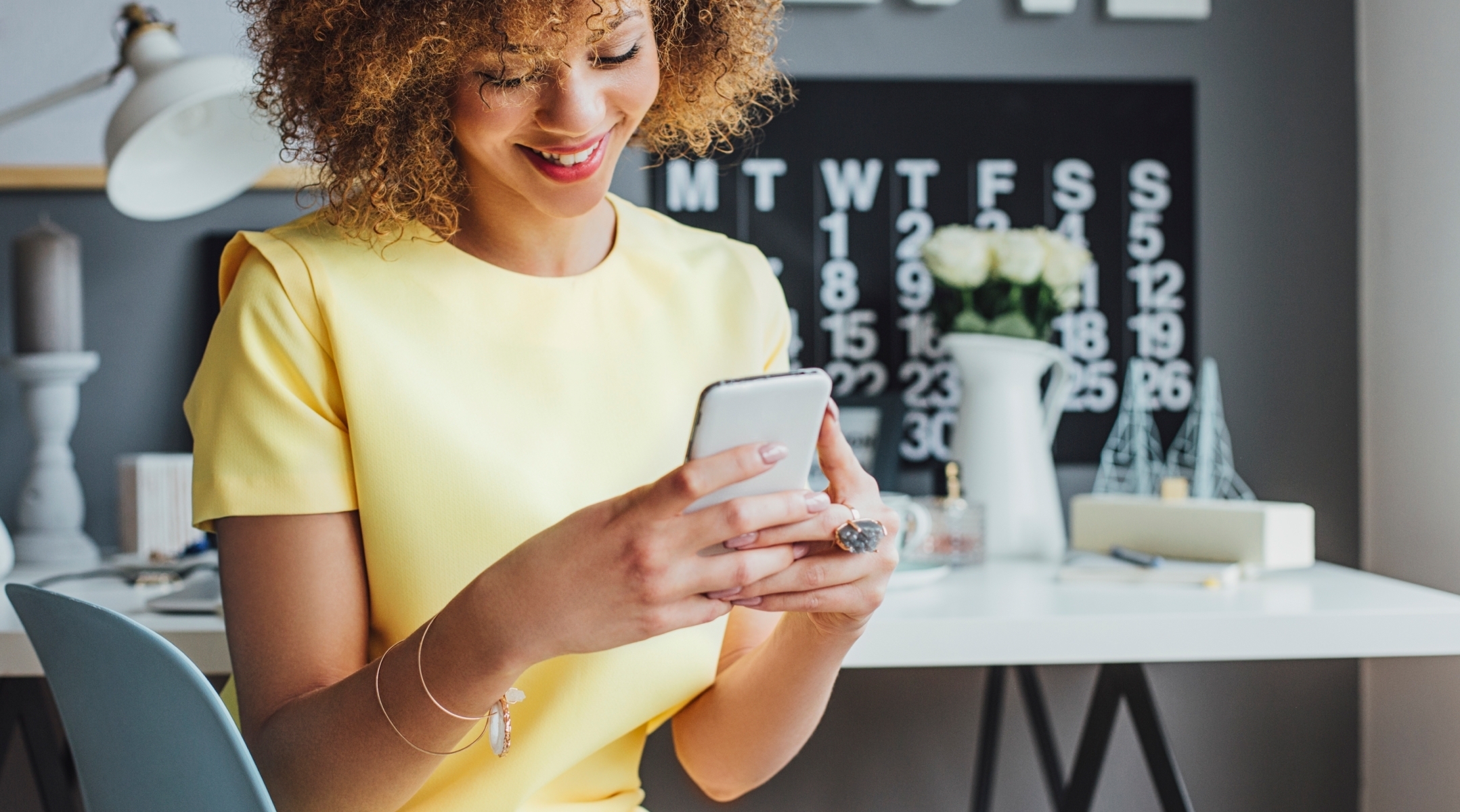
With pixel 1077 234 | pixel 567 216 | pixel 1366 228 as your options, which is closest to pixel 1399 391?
pixel 1366 228

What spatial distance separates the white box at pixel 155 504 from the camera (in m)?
1.39

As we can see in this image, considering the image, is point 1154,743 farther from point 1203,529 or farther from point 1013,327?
point 1013,327

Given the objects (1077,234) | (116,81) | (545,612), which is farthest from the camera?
(1077,234)

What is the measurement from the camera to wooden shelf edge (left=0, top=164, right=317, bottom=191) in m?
1.50

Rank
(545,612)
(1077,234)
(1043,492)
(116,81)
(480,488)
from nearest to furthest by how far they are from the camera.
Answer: (545,612) < (480,488) < (1043,492) < (116,81) < (1077,234)

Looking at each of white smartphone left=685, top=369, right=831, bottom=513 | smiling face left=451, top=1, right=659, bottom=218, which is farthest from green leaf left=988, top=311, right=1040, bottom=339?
white smartphone left=685, top=369, right=831, bottom=513

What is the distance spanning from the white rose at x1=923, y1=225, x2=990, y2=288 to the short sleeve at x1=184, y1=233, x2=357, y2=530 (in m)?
0.92

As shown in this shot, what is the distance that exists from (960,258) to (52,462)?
1.18 meters

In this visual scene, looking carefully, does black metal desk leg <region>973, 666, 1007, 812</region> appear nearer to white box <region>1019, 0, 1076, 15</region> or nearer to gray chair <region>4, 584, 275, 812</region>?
white box <region>1019, 0, 1076, 15</region>

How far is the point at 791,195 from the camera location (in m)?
1.60

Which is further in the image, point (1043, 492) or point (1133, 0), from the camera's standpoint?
point (1133, 0)

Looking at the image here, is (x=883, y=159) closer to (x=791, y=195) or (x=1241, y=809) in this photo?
(x=791, y=195)

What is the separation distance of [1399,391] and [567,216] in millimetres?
1307

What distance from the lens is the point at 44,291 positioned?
1.41 meters
